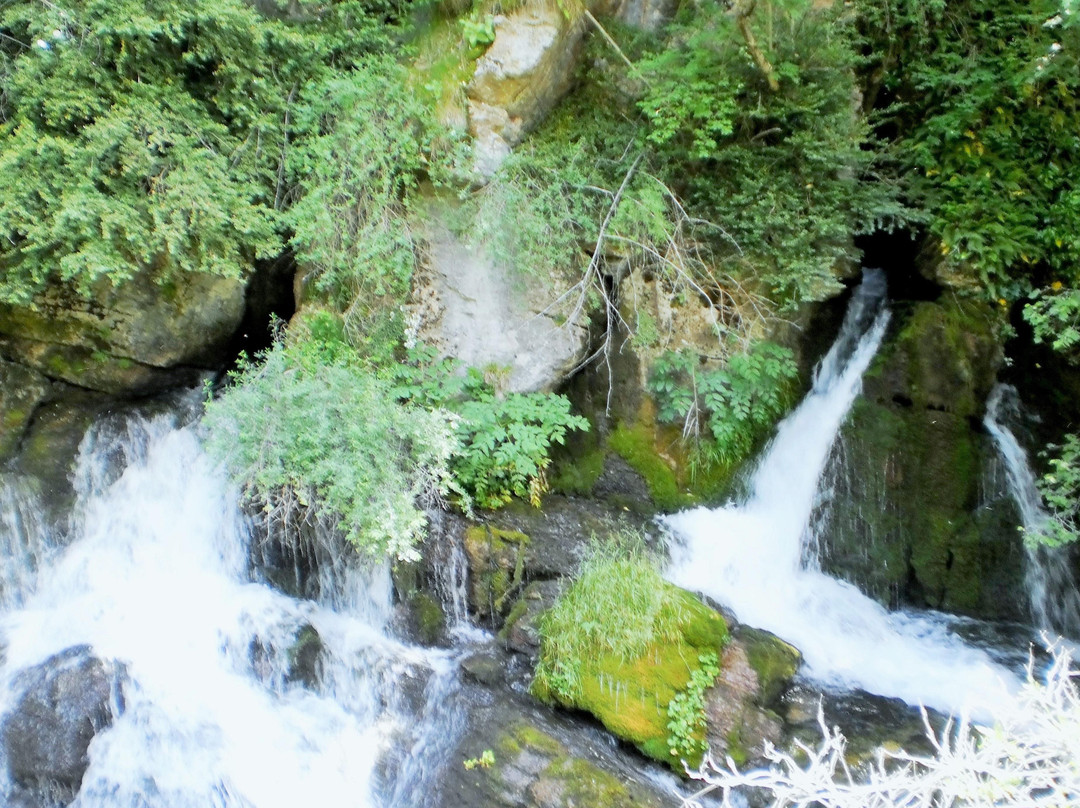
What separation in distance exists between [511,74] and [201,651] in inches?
202

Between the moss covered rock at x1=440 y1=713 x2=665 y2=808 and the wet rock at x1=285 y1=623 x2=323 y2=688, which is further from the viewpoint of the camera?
the wet rock at x1=285 y1=623 x2=323 y2=688

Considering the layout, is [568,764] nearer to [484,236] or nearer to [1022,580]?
[484,236]

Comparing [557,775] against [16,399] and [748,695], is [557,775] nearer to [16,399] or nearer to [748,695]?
[748,695]

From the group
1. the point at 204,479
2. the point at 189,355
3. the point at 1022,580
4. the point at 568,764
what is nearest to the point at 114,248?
the point at 189,355

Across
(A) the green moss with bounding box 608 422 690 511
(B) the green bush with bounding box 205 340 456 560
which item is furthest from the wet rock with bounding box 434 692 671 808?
(A) the green moss with bounding box 608 422 690 511

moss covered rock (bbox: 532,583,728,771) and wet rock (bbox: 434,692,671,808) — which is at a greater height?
moss covered rock (bbox: 532,583,728,771)

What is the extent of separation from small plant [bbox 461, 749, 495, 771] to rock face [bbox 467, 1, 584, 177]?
14.5ft

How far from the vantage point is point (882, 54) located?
6410mm

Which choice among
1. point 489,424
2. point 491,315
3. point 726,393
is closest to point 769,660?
point 726,393

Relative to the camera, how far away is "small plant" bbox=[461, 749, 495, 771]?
4.21 meters

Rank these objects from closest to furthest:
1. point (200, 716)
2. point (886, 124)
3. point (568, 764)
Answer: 1. point (568, 764)
2. point (200, 716)
3. point (886, 124)

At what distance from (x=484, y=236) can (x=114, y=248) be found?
2.77 metres

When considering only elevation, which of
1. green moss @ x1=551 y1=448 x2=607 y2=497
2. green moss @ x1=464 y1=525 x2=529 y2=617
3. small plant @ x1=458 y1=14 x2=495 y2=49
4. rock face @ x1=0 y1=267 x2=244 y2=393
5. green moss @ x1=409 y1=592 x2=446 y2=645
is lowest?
green moss @ x1=409 y1=592 x2=446 y2=645

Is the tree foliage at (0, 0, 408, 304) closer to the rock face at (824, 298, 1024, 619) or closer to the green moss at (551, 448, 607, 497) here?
the green moss at (551, 448, 607, 497)
